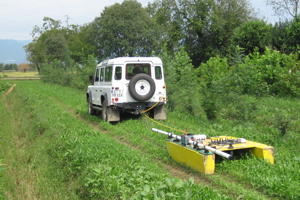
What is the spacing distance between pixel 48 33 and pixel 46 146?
72.2 metres

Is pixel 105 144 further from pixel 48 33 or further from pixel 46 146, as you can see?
pixel 48 33

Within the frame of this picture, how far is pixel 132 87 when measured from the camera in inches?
396

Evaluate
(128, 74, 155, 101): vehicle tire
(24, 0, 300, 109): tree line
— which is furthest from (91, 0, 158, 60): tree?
(128, 74, 155, 101): vehicle tire

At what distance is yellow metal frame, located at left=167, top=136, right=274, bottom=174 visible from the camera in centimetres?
526

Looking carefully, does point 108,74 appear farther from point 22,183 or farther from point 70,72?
point 70,72

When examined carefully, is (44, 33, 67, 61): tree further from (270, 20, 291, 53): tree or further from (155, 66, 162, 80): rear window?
(155, 66, 162, 80): rear window

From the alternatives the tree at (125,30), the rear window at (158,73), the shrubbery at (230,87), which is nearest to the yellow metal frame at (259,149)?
the shrubbery at (230,87)

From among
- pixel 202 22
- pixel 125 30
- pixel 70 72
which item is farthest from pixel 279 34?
pixel 125 30

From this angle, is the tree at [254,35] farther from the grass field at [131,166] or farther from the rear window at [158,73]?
the rear window at [158,73]

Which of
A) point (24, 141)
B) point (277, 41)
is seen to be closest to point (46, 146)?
point (24, 141)

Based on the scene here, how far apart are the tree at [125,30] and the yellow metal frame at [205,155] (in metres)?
41.4

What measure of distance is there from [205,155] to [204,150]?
0.23 m

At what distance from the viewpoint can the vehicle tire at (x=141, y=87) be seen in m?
10.1

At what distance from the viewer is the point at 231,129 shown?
8680 mm
